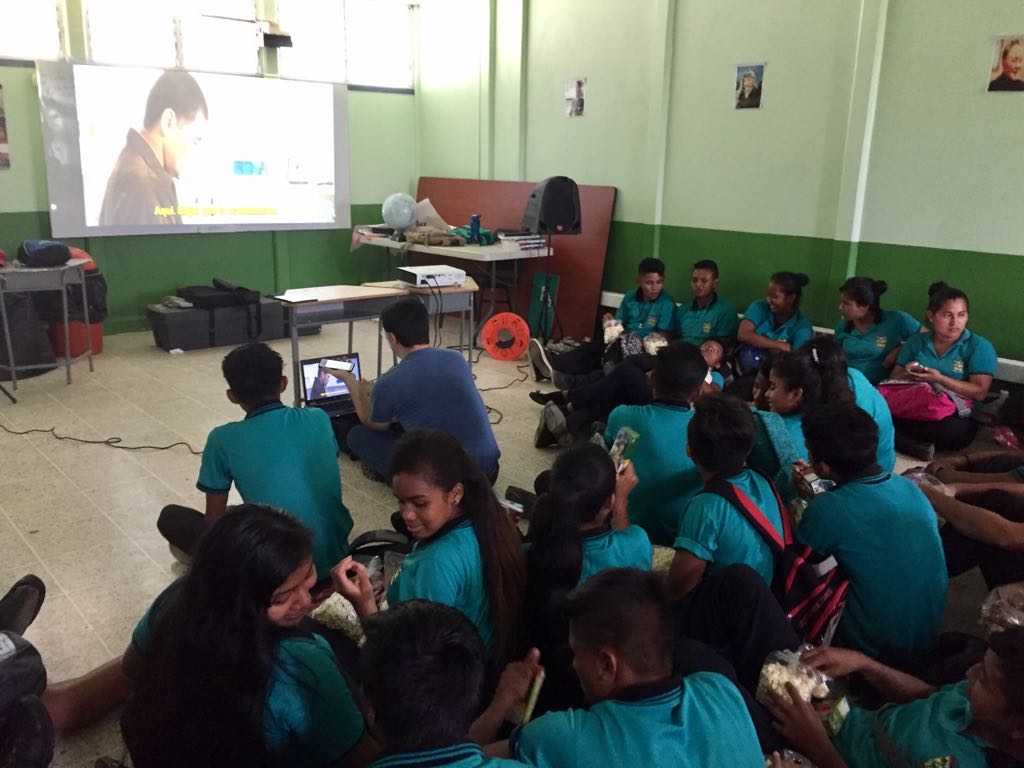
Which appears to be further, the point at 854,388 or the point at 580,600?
the point at 854,388

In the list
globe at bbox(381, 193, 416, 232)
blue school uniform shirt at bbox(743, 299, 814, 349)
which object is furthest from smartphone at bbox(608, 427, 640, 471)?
globe at bbox(381, 193, 416, 232)

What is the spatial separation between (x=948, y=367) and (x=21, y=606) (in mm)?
4223

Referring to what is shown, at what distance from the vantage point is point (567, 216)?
20.7 feet

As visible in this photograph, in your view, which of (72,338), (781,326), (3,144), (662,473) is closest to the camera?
(662,473)

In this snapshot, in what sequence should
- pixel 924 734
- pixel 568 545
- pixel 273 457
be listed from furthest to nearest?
pixel 273 457 < pixel 568 545 < pixel 924 734

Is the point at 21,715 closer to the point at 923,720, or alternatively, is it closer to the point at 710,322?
the point at 923,720

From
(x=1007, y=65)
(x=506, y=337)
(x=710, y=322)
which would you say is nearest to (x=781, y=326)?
(x=710, y=322)

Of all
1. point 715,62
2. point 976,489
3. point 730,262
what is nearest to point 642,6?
point 715,62

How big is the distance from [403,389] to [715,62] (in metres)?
3.70

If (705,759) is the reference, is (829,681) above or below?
below

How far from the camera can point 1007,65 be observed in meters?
4.30

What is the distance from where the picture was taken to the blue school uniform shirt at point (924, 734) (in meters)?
1.42

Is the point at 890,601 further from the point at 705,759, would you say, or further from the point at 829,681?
the point at 705,759

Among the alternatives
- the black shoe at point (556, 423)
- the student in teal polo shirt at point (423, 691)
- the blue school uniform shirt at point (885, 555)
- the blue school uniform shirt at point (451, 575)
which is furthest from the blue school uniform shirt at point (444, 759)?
the black shoe at point (556, 423)
